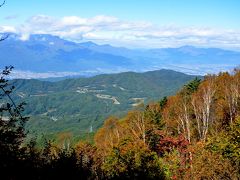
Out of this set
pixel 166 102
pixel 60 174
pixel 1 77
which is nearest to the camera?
pixel 1 77

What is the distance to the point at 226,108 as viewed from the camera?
56906mm

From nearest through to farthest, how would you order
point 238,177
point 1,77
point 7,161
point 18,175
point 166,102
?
point 1,77
point 7,161
point 18,175
point 238,177
point 166,102

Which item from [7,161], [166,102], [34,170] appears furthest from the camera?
[166,102]

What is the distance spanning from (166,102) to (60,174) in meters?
72.7

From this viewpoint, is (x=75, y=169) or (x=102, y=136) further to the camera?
(x=102, y=136)

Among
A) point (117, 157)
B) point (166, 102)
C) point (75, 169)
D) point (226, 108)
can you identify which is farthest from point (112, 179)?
point (166, 102)

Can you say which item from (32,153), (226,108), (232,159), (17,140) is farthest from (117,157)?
(226,108)

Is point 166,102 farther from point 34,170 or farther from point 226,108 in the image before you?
point 34,170

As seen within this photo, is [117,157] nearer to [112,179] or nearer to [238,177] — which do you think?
[112,179]

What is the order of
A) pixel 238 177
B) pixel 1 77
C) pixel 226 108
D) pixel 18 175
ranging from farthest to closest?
pixel 226 108
pixel 238 177
pixel 18 175
pixel 1 77

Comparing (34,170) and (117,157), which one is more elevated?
(34,170)

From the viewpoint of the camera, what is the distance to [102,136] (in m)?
85.9

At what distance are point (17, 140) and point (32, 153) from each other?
1859mm

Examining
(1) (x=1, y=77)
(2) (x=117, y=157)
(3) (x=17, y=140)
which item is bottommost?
(2) (x=117, y=157)
